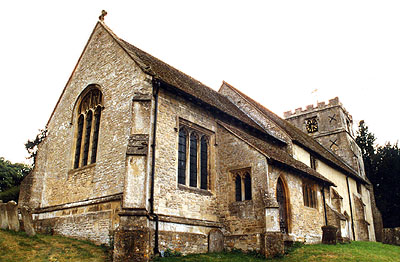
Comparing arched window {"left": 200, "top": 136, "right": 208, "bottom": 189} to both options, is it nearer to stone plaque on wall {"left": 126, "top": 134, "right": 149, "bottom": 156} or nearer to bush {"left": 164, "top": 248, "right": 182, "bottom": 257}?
bush {"left": 164, "top": 248, "right": 182, "bottom": 257}

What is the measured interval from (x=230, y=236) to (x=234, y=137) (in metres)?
4.84

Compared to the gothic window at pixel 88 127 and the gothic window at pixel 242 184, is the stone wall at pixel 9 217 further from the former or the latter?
the gothic window at pixel 242 184

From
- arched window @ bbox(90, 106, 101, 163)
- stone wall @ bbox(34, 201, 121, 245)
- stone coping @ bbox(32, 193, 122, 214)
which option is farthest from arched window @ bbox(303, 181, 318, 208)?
arched window @ bbox(90, 106, 101, 163)

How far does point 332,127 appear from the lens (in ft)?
130

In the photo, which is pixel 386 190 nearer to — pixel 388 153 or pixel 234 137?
pixel 388 153

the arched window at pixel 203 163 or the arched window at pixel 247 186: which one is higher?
the arched window at pixel 203 163

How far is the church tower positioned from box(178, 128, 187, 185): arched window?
A: 2560 centimetres

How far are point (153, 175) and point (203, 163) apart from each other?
3987 millimetres

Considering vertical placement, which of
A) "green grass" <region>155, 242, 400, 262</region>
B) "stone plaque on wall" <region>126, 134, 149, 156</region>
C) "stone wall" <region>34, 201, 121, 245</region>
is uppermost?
"stone plaque on wall" <region>126, 134, 149, 156</region>

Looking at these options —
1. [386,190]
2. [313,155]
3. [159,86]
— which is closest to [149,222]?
[159,86]

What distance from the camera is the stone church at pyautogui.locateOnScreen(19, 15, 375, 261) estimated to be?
551 inches

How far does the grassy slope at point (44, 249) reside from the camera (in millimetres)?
11688

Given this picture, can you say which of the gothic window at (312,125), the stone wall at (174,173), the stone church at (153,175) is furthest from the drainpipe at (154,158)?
the gothic window at (312,125)

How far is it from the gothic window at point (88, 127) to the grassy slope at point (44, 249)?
413 centimetres
